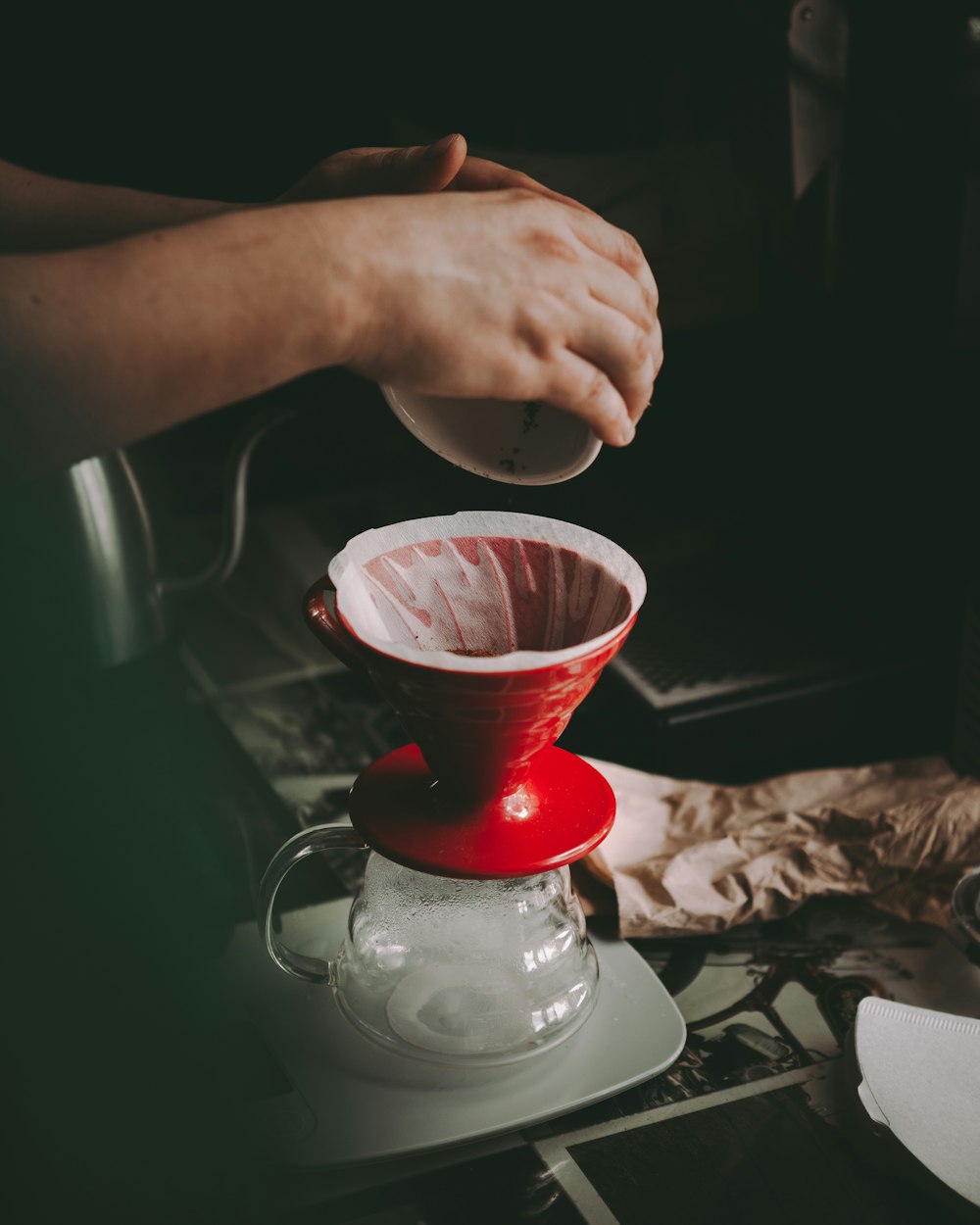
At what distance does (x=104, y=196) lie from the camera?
85 centimetres

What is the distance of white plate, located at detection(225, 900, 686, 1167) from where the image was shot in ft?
2.38

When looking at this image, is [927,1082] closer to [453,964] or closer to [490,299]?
[453,964]

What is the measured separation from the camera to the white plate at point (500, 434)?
0.74 m

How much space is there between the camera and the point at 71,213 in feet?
2.79

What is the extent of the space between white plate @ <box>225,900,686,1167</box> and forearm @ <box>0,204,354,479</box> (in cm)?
45

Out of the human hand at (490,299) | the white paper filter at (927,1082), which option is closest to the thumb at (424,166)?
the human hand at (490,299)

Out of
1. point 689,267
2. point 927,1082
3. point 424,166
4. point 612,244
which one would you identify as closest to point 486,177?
point 424,166

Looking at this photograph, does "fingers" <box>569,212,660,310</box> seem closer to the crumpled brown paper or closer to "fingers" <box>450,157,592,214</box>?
"fingers" <box>450,157,592,214</box>

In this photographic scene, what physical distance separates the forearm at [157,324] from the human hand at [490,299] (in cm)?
2

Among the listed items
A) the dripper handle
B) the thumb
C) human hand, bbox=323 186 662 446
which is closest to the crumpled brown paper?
the dripper handle

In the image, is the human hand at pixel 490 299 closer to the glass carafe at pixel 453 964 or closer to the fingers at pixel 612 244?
the fingers at pixel 612 244

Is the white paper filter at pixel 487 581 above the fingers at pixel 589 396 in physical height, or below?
below

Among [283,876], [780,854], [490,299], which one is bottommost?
[780,854]

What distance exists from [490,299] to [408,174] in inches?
8.4
